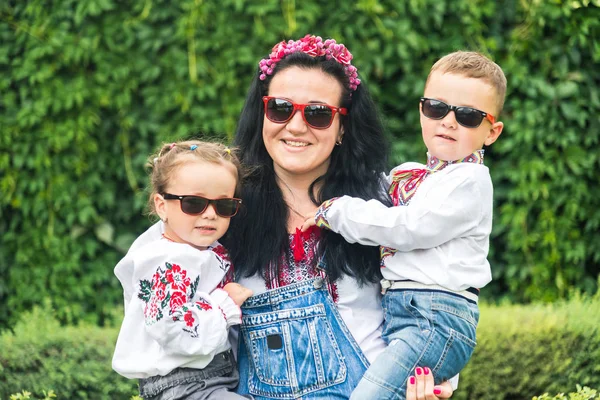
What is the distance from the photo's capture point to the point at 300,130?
3.22m

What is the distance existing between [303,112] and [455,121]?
548 millimetres

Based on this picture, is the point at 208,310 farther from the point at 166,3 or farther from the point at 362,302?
the point at 166,3

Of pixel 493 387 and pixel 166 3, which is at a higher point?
pixel 166 3

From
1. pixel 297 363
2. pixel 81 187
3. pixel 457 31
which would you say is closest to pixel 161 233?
pixel 297 363

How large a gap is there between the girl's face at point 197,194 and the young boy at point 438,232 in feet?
1.18

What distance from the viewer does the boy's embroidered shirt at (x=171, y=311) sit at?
2812mm

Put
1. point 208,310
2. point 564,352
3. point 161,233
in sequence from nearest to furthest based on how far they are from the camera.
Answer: point 208,310 < point 161,233 < point 564,352

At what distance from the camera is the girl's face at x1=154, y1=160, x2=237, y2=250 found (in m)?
2.99

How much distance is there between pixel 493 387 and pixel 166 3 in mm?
3410

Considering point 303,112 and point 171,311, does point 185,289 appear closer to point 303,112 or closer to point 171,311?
point 171,311

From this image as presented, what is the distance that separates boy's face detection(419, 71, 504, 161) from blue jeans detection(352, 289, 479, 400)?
1.67ft

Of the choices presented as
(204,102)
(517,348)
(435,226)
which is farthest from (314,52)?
(204,102)

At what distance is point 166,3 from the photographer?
20.5 feet

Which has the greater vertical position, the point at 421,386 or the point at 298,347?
the point at 298,347
